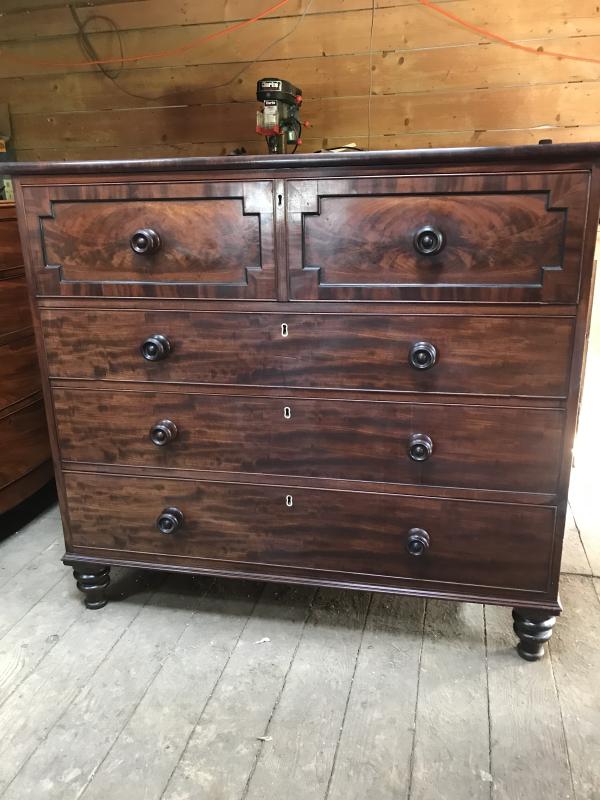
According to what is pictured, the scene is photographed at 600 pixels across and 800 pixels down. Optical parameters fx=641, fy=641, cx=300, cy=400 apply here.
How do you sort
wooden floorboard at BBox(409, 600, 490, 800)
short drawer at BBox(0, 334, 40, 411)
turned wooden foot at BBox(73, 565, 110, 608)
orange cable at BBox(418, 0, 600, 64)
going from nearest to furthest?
wooden floorboard at BBox(409, 600, 490, 800) → turned wooden foot at BBox(73, 565, 110, 608) → orange cable at BBox(418, 0, 600, 64) → short drawer at BBox(0, 334, 40, 411)

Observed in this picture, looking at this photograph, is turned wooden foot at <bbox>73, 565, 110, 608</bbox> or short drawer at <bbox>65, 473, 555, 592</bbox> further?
turned wooden foot at <bbox>73, 565, 110, 608</bbox>

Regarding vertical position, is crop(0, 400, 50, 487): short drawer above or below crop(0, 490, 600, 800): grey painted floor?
above

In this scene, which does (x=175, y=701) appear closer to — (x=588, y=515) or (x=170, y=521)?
(x=170, y=521)

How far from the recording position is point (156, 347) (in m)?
1.39

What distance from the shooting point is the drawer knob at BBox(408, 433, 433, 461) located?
4.35 feet

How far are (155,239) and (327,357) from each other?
0.43 metres

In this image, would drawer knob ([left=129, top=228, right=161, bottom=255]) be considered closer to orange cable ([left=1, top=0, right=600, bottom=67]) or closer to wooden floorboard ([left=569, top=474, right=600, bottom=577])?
orange cable ([left=1, top=0, right=600, bottom=67])

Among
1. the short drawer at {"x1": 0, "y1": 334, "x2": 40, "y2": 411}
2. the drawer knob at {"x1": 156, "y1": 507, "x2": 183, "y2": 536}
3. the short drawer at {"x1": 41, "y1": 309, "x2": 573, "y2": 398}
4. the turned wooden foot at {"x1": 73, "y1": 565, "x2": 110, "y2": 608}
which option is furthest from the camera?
the short drawer at {"x1": 0, "y1": 334, "x2": 40, "y2": 411}

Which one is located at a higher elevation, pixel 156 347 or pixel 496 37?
pixel 496 37

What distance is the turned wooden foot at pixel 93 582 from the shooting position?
1617 mm

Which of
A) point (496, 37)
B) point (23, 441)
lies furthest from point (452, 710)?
point (496, 37)

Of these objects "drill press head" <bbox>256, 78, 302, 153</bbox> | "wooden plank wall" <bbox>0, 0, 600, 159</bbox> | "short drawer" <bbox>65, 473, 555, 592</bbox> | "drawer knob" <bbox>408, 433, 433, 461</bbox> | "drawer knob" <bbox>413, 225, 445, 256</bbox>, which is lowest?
"short drawer" <bbox>65, 473, 555, 592</bbox>

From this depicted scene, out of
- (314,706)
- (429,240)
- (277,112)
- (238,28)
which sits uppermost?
(238,28)

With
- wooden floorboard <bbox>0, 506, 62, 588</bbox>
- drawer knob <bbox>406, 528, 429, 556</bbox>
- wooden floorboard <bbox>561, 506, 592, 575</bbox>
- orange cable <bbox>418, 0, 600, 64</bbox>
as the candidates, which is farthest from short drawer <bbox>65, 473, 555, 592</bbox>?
orange cable <bbox>418, 0, 600, 64</bbox>
